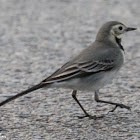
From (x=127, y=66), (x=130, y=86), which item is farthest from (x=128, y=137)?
(x=127, y=66)

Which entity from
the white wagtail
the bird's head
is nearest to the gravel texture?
the white wagtail

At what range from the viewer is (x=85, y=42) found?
1085 centimetres

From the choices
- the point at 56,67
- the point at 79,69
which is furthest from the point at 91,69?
the point at 56,67

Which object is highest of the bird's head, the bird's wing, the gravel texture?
→ the bird's head

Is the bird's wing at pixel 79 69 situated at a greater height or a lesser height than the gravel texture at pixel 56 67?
greater

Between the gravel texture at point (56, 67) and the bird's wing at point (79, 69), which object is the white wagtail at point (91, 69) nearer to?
the bird's wing at point (79, 69)

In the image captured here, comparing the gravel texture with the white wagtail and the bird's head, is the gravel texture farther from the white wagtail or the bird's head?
the bird's head

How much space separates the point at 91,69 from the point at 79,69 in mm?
170

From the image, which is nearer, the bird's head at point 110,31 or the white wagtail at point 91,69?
the white wagtail at point 91,69

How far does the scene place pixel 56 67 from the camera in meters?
9.31

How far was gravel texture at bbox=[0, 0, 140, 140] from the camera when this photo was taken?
21.0 feet

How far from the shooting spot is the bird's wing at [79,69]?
6.43 meters

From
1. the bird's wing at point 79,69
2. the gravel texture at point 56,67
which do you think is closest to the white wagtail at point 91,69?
the bird's wing at point 79,69

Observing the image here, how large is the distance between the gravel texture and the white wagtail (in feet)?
1.30
